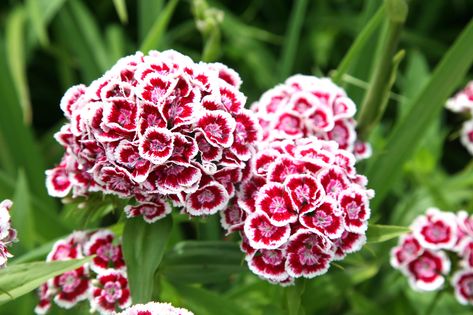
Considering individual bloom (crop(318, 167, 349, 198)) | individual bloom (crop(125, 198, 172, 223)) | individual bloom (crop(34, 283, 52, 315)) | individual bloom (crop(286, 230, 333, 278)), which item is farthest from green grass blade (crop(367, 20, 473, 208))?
individual bloom (crop(34, 283, 52, 315))

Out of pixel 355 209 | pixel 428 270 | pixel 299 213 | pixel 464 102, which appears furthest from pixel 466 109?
pixel 299 213

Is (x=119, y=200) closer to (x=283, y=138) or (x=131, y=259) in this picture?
(x=131, y=259)

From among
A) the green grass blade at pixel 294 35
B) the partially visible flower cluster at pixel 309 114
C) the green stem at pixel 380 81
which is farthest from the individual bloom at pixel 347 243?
the green grass blade at pixel 294 35

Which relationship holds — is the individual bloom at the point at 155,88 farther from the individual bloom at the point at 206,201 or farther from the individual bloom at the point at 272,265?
the individual bloom at the point at 272,265

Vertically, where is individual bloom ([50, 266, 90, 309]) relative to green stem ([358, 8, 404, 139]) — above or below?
below

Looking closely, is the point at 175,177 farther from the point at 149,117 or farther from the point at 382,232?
the point at 382,232

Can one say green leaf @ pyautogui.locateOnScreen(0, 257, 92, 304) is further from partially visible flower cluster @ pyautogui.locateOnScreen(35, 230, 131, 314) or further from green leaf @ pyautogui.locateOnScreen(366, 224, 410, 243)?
green leaf @ pyautogui.locateOnScreen(366, 224, 410, 243)
